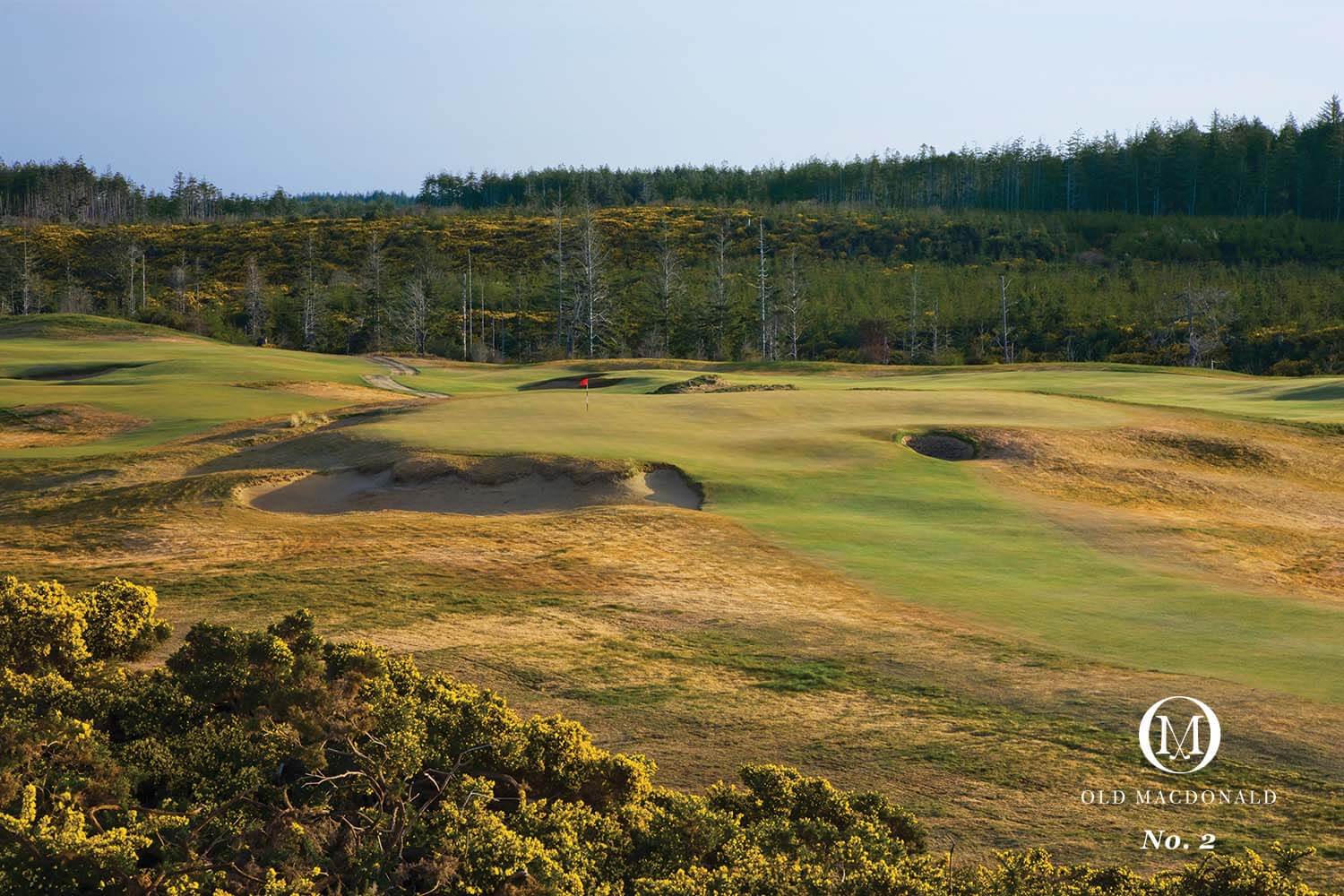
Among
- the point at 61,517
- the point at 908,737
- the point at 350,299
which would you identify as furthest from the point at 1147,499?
the point at 350,299

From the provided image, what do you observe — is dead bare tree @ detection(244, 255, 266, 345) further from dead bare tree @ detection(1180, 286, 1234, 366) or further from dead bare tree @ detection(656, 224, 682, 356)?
dead bare tree @ detection(1180, 286, 1234, 366)

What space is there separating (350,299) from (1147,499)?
80801 mm

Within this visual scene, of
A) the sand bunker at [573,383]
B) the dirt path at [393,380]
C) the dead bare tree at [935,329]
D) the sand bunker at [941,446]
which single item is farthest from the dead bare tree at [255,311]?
the sand bunker at [941,446]

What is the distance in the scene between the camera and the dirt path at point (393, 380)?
139 ft

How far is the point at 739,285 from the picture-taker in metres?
93.3

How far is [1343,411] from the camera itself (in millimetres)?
30281

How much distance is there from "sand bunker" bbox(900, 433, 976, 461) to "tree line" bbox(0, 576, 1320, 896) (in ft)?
53.3

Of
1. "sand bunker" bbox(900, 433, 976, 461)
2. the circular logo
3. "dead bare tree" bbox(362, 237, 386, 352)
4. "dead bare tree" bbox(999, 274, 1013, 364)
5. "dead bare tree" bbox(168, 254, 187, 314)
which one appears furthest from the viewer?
"dead bare tree" bbox(168, 254, 187, 314)

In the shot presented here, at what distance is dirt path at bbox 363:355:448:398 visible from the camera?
42334 mm

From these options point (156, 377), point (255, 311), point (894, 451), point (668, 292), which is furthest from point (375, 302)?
point (894, 451)

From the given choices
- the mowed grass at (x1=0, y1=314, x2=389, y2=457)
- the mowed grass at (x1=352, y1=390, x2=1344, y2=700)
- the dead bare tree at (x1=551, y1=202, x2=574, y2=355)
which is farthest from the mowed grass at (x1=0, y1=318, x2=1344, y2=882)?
the dead bare tree at (x1=551, y1=202, x2=574, y2=355)

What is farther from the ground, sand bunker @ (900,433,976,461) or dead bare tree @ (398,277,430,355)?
dead bare tree @ (398,277,430,355)

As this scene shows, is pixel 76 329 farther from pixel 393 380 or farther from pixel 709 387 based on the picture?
pixel 709 387

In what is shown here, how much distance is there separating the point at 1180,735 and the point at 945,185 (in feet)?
491
